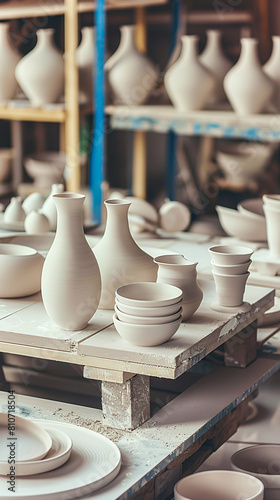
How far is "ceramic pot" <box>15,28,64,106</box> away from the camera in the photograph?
4008mm

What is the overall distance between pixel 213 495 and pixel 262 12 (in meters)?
3.73

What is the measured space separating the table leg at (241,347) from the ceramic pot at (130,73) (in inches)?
86.5

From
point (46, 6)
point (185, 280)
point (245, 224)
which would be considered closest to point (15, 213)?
point (245, 224)

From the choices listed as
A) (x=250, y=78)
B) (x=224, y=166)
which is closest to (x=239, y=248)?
(x=250, y=78)

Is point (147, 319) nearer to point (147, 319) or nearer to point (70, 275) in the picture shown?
point (147, 319)

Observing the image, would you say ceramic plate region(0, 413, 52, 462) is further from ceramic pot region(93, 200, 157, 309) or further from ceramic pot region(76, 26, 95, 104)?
ceramic pot region(76, 26, 95, 104)

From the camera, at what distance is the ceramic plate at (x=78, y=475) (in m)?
1.43

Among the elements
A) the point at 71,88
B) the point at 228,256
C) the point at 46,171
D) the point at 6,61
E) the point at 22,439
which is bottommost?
the point at 22,439

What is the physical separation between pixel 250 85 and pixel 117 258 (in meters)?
1.96

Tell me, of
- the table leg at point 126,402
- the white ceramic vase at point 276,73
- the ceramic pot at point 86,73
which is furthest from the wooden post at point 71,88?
the table leg at point 126,402

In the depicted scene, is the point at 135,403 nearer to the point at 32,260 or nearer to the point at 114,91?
the point at 32,260

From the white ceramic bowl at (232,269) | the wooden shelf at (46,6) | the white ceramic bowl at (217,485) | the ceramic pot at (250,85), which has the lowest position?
the white ceramic bowl at (217,485)

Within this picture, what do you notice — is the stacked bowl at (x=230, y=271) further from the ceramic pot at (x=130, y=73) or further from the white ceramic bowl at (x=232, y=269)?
the ceramic pot at (x=130, y=73)

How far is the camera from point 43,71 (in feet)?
13.1
